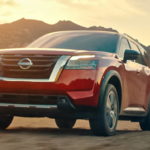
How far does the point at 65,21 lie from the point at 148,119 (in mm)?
153475

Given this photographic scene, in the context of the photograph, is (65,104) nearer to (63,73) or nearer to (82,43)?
(63,73)

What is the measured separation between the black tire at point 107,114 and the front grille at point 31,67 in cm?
87

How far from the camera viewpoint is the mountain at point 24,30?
130 metres

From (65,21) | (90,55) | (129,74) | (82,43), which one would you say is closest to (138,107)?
(129,74)

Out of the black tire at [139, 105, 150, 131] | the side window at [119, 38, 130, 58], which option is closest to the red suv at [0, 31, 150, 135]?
the side window at [119, 38, 130, 58]

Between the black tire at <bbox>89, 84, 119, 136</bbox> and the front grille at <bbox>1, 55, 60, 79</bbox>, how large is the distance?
87 cm

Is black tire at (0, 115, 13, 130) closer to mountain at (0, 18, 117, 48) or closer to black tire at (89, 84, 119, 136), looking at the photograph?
black tire at (89, 84, 119, 136)

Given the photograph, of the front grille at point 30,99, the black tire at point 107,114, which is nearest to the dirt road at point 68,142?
the black tire at point 107,114

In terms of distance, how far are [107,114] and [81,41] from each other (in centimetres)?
169

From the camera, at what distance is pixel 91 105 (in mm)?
8102

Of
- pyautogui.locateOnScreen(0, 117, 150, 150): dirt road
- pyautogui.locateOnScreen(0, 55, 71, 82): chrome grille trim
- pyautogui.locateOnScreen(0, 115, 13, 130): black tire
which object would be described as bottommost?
pyautogui.locateOnScreen(0, 115, 13, 130): black tire

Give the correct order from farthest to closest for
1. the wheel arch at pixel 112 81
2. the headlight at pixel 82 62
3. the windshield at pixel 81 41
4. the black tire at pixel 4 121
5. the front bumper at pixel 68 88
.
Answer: the windshield at pixel 81 41, the black tire at pixel 4 121, the wheel arch at pixel 112 81, the headlight at pixel 82 62, the front bumper at pixel 68 88

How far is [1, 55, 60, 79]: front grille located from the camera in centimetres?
806

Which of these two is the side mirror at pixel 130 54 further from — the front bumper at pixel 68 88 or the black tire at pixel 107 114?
the front bumper at pixel 68 88
